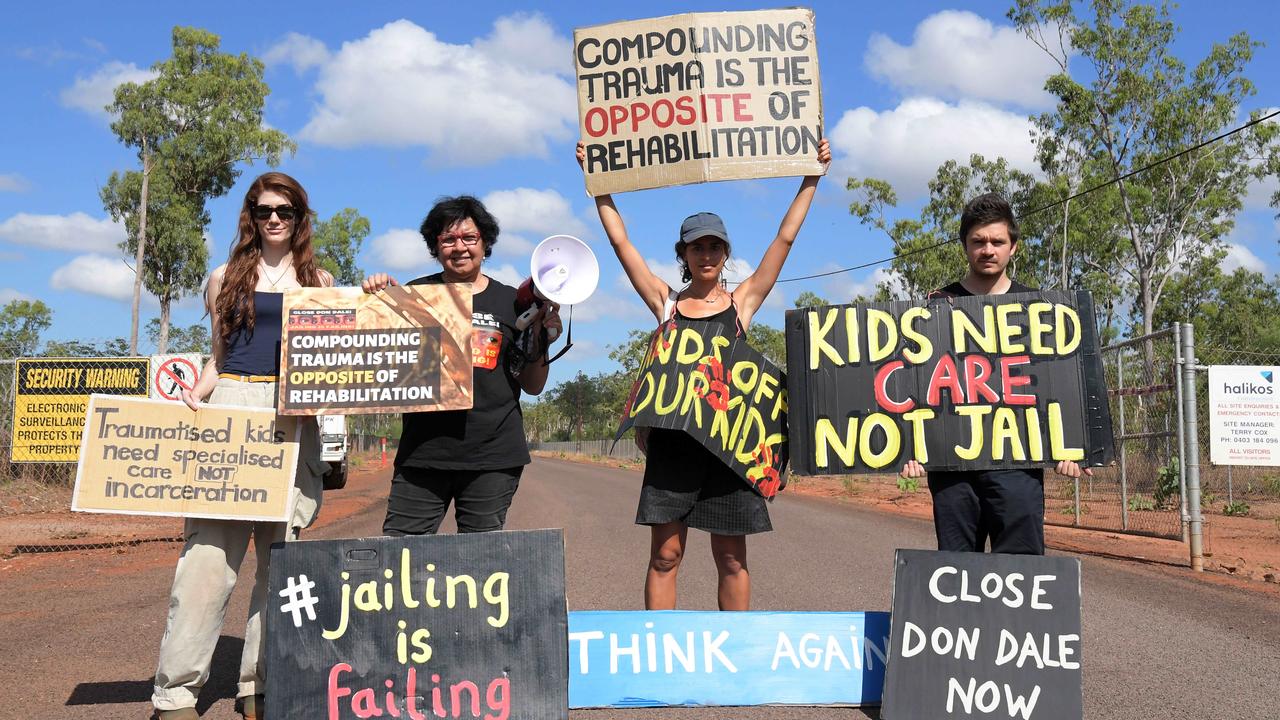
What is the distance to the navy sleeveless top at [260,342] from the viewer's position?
4.01 meters

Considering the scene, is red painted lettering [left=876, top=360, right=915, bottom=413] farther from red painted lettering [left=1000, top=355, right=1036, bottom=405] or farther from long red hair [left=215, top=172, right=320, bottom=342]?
long red hair [left=215, top=172, right=320, bottom=342]

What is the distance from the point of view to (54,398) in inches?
416

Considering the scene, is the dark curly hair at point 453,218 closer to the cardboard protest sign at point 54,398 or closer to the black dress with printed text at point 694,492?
the black dress with printed text at point 694,492

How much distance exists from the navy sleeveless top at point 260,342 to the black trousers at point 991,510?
9.00 ft

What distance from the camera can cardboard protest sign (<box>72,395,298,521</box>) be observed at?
3924mm

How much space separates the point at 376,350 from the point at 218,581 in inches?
42.9

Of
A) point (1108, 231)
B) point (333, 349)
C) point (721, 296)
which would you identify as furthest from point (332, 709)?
point (1108, 231)

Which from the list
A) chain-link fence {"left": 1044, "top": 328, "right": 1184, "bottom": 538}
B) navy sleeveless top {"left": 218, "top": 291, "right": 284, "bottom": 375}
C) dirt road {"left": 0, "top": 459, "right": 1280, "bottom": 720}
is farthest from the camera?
chain-link fence {"left": 1044, "top": 328, "right": 1184, "bottom": 538}

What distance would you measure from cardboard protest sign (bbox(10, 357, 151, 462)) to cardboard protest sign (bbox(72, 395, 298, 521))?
7.41m

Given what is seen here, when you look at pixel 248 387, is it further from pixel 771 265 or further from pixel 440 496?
pixel 771 265

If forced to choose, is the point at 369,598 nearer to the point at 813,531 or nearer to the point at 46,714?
the point at 46,714

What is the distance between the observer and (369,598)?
3.82 m

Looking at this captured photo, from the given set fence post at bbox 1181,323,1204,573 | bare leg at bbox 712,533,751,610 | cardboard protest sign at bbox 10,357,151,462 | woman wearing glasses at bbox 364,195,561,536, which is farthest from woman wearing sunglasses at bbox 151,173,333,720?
fence post at bbox 1181,323,1204,573

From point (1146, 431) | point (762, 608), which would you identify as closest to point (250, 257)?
point (762, 608)
